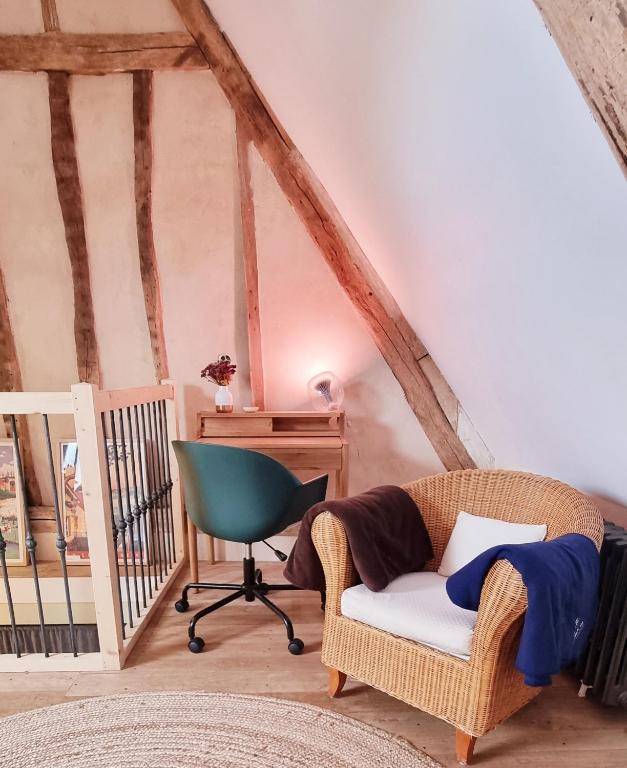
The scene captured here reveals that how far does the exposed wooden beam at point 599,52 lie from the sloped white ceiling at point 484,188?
2.5 inches

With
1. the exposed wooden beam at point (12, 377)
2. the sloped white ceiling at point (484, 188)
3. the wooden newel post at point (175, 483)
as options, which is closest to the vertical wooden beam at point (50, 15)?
the sloped white ceiling at point (484, 188)

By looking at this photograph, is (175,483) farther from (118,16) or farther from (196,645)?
(118,16)

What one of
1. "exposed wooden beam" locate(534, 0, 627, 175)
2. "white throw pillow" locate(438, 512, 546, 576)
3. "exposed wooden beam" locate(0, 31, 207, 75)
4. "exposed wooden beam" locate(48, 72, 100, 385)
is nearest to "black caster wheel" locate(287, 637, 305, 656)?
"white throw pillow" locate(438, 512, 546, 576)

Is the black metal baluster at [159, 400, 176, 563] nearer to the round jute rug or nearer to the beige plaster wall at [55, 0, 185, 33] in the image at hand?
the round jute rug

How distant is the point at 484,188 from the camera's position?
4.36 feet

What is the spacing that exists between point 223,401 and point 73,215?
1311 millimetres

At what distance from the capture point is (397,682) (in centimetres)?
164

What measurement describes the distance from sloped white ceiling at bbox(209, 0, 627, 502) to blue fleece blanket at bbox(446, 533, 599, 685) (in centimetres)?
42

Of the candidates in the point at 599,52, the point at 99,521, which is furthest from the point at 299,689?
the point at 599,52

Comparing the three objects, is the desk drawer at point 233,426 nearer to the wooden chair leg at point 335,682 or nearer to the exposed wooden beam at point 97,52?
the wooden chair leg at point 335,682

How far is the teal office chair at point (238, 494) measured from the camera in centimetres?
204

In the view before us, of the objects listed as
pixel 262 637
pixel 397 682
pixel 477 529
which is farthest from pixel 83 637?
pixel 477 529

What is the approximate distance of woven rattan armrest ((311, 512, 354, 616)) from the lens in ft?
5.65

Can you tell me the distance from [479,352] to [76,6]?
2.57 metres
